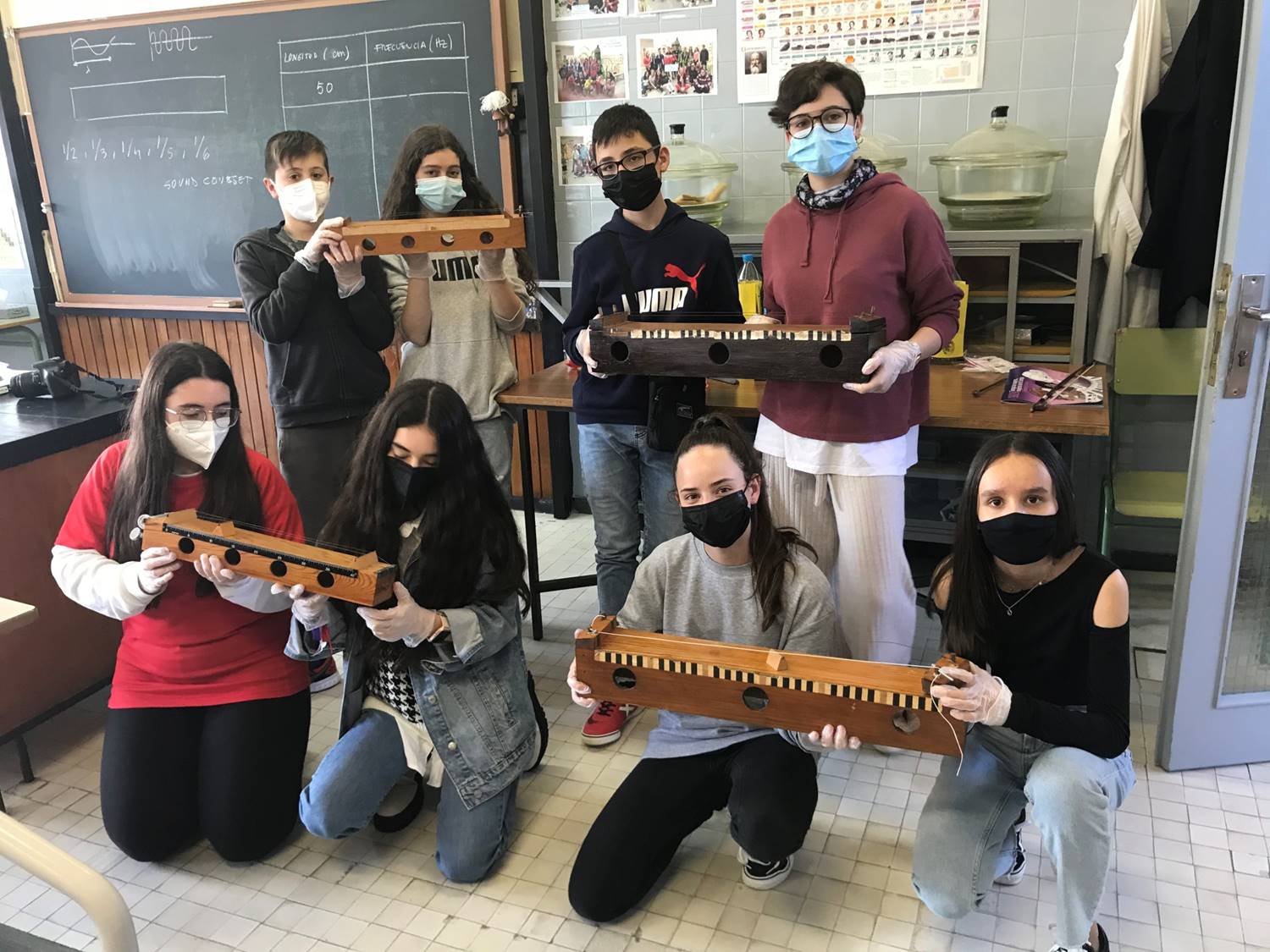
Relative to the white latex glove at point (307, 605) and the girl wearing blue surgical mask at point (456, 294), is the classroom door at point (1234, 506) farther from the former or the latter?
the white latex glove at point (307, 605)

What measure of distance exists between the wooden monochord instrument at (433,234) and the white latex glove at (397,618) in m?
0.76

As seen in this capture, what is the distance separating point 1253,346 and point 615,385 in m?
1.34

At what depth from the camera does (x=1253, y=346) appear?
6.59 ft

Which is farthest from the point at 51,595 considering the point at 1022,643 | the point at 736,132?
the point at 736,132

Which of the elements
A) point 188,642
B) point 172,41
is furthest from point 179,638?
point 172,41

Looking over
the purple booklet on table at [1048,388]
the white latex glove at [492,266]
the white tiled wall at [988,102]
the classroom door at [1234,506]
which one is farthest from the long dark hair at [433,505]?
the white tiled wall at [988,102]

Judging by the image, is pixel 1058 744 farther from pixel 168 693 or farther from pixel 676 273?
pixel 168 693

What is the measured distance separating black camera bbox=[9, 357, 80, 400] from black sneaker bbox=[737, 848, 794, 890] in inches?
84.7

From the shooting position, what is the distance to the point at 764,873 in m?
1.93

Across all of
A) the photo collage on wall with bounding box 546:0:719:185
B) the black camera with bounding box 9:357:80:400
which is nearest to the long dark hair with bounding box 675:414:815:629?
the black camera with bounding box 9:357:80:400

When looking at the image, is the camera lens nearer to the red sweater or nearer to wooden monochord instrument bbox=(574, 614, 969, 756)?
the red sweater

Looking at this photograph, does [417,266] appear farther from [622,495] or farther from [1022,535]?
[1022,535]

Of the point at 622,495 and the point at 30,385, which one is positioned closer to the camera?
the point at 622,495

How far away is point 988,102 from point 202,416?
2503mm
